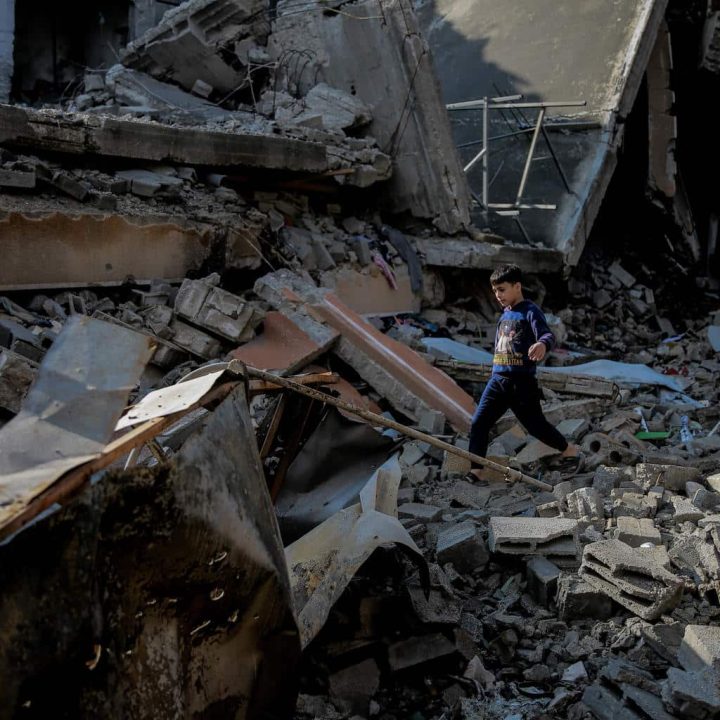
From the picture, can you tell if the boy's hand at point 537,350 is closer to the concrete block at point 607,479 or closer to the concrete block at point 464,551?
the concrete block at point 607,479

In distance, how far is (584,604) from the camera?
138 inches

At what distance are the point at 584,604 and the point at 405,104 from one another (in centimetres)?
751

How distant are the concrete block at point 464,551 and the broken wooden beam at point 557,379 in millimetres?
3443

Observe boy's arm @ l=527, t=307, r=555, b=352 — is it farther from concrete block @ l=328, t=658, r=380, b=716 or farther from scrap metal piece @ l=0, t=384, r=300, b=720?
scrap metal piece @ l=0, t=384, r=300, b=720

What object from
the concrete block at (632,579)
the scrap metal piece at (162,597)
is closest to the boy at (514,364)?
the concrete block at (632,579)

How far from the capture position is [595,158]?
11.4 metres

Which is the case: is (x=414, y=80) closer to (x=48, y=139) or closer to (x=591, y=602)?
(x=48, y=139)

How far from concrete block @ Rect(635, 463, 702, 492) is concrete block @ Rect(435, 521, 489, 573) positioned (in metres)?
1.44

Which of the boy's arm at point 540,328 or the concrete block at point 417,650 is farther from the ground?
the boy's arm at point 540,328

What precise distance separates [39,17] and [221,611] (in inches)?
605

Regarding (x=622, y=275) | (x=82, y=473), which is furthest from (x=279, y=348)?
(x=622, y=275)

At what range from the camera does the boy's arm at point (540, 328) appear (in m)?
A: 4.88

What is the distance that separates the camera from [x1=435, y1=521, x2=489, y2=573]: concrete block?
388 centimetres

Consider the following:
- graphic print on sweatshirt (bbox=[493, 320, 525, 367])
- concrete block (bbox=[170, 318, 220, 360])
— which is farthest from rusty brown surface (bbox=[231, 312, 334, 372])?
graphic print on sweatshirt (bbox=[493, 320, 525, 367])
